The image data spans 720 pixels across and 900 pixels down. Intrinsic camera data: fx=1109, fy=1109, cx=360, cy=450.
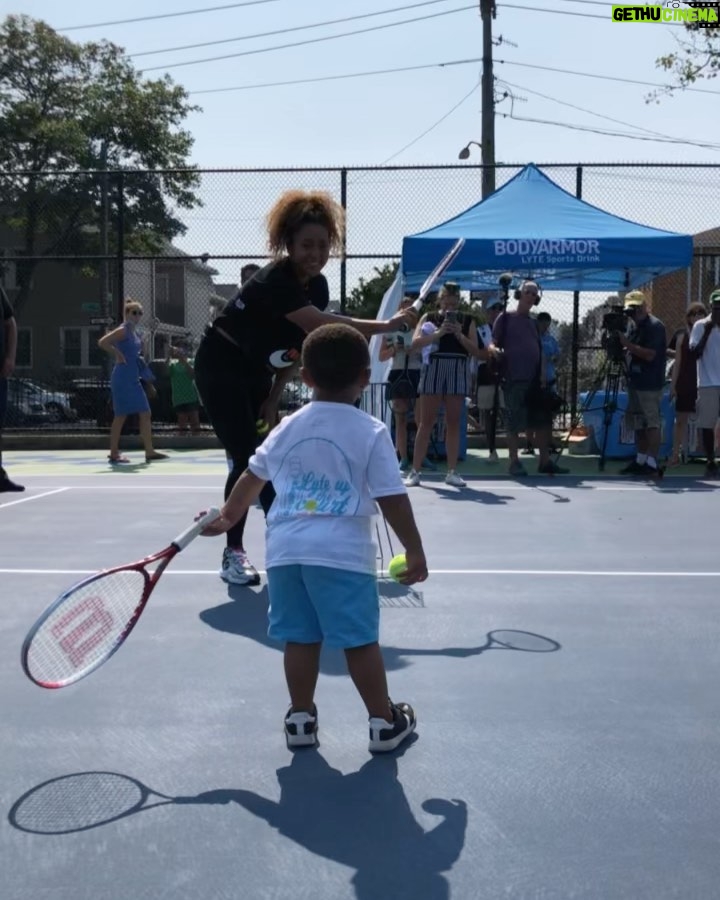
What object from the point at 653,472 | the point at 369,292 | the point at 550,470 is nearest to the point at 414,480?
the point at 550,470

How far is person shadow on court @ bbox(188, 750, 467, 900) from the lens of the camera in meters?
2.56

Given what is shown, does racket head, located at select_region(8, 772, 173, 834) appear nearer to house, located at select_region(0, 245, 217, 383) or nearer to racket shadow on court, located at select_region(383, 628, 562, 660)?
racket shadow on court, located at select_region(383, 628, 562, 660)

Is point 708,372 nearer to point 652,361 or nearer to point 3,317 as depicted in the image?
point 652,361

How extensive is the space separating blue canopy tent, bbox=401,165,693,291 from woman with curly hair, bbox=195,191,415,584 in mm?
5376

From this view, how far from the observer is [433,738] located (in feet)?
11.3

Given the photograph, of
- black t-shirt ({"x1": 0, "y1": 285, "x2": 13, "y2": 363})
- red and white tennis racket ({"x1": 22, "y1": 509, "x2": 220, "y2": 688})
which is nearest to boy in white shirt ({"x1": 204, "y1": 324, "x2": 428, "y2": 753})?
red and white tennis racket ({"x1": 22, "y1": 509, "x2": 220, "y2": 688})

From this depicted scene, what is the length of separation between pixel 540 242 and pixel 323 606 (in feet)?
27.5

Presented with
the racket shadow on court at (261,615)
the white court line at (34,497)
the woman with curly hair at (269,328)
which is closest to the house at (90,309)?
the white court line at (34,497)

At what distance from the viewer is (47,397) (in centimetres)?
1606

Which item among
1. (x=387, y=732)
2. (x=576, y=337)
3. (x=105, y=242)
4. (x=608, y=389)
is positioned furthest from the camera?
(x=105, y=242)

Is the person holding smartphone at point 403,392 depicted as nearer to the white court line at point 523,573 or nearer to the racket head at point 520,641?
the white court line at point 523,573

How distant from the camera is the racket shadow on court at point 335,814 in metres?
2.60

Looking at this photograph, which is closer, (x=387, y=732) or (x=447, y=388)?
(x=387, y=732)

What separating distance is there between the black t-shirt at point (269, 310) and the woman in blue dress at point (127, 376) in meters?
6.89
